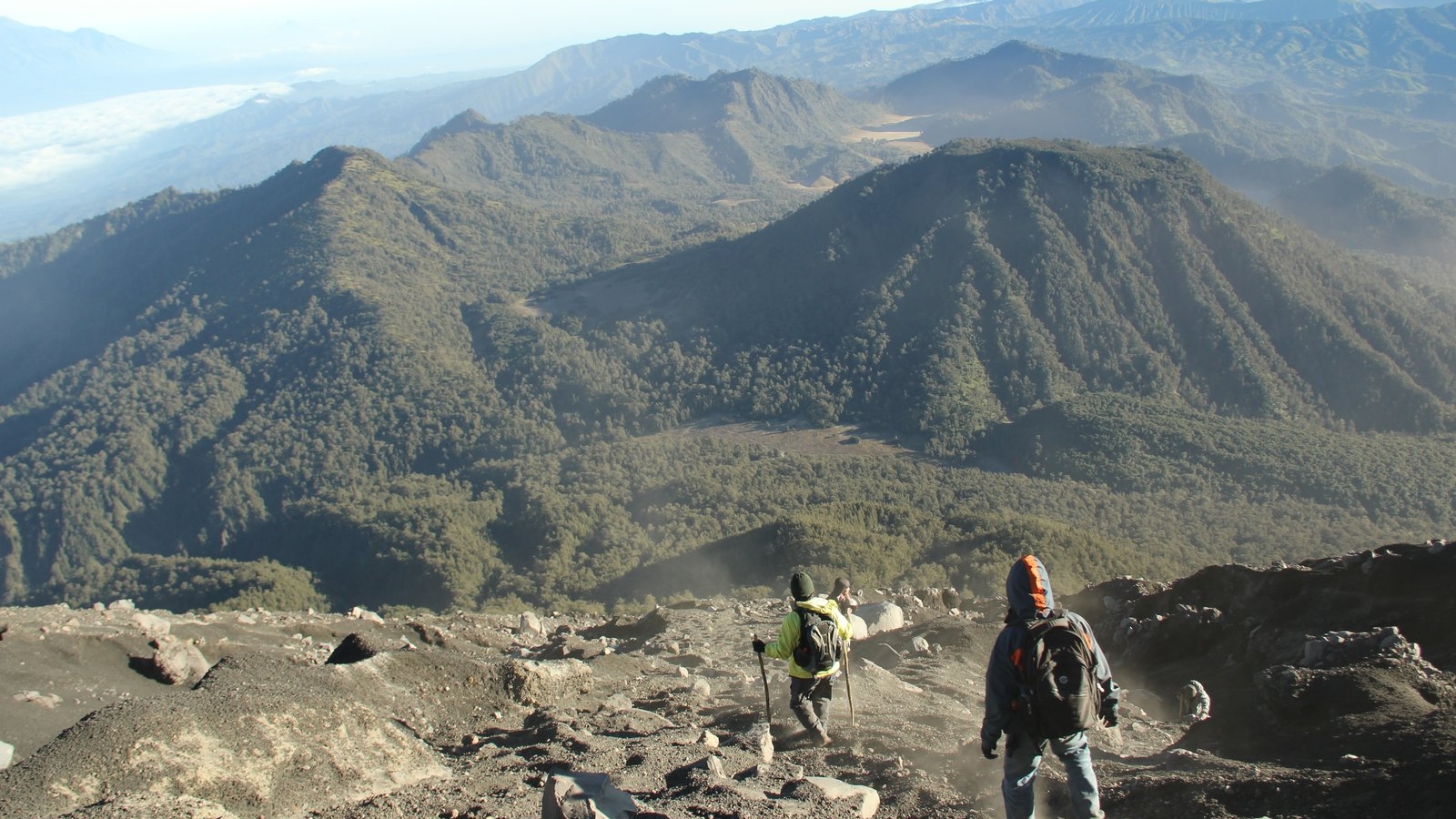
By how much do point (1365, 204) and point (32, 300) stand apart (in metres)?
169

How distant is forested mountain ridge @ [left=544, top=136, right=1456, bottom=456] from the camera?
201 feet

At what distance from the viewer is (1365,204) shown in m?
108

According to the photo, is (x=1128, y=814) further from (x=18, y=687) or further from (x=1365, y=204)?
(x=1365, y=204)

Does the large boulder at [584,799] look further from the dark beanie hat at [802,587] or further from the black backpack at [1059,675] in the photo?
the black backpack at [1059,675]

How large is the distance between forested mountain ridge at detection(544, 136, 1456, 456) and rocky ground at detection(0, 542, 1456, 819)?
1775 inches

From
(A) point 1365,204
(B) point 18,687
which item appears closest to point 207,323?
(B) point 18,687

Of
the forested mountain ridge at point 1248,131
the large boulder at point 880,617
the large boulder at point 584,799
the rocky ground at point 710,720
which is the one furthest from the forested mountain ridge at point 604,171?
the large boulder at point 584,799

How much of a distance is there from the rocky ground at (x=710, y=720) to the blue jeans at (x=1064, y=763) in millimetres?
1014

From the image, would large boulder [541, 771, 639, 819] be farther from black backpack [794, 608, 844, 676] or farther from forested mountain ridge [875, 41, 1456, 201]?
forested mountain ridge [875, 41, 1456, 201]

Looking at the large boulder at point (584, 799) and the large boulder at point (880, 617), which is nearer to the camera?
the large boulder at point (584, 799)

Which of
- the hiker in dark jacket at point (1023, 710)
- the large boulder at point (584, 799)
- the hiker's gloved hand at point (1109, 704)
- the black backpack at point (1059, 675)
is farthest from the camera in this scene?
the large boulder at point (584, 799)

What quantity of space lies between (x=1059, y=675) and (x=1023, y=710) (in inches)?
16.8

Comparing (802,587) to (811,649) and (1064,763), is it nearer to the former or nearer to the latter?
(811,649)

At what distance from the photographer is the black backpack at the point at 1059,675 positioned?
642cm
